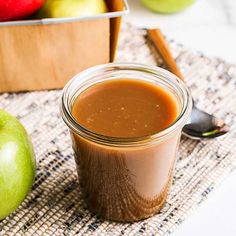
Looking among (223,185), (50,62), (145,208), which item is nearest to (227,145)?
(223,185)

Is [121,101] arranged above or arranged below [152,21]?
above

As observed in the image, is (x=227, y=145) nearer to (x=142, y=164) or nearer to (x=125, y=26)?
(x=142, y=164)

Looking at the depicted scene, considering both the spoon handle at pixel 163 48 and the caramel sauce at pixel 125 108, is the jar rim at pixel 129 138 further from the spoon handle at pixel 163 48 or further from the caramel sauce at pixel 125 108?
the spoon handle at pixel 163 48

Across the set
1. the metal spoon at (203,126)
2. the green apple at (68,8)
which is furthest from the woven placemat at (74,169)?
the green apple at (68,8)

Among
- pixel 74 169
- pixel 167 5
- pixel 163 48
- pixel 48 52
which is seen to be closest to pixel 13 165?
pixel 74 169

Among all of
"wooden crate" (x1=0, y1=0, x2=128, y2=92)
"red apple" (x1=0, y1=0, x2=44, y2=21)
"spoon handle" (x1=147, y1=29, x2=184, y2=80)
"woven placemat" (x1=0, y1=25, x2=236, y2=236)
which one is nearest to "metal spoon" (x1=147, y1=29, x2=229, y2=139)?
"woven placemat" (x1=0, y1=25, x2=236, y2=236)

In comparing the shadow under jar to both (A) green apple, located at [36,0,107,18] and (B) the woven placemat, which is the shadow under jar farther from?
(A) green apple, located at [36,0,107,18]
